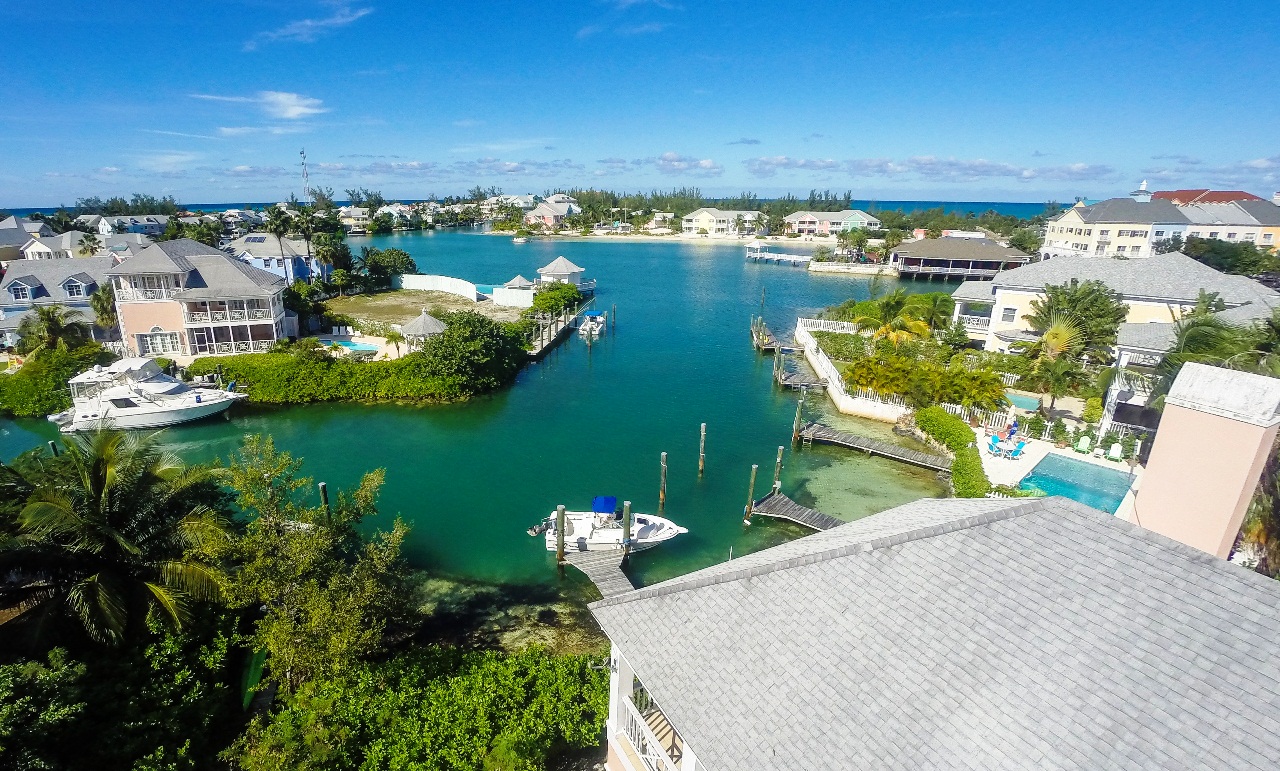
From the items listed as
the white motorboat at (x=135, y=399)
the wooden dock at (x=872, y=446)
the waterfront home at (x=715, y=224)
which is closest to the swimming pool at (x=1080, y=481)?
the wooden dock at (x=872, y=446)

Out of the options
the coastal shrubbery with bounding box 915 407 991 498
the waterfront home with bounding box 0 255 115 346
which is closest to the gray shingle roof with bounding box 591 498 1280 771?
the coastal shrubbery with bounding box 915 407 991 498

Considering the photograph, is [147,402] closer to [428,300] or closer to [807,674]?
[428,300]

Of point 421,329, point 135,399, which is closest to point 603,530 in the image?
point 421,329

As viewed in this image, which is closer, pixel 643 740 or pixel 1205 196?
pixel 643 740

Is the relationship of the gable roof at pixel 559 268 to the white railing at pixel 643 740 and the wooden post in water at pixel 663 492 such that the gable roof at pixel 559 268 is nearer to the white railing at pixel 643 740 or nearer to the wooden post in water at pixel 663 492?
the wooden post in water at pixel 663 492

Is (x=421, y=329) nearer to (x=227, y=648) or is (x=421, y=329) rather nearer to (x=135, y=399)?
(x=135, y=399)

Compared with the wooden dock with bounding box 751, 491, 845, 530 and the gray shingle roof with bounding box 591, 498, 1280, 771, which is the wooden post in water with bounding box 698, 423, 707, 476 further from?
the gray shingle roof with bounding box 591, 498, 1280, 771
